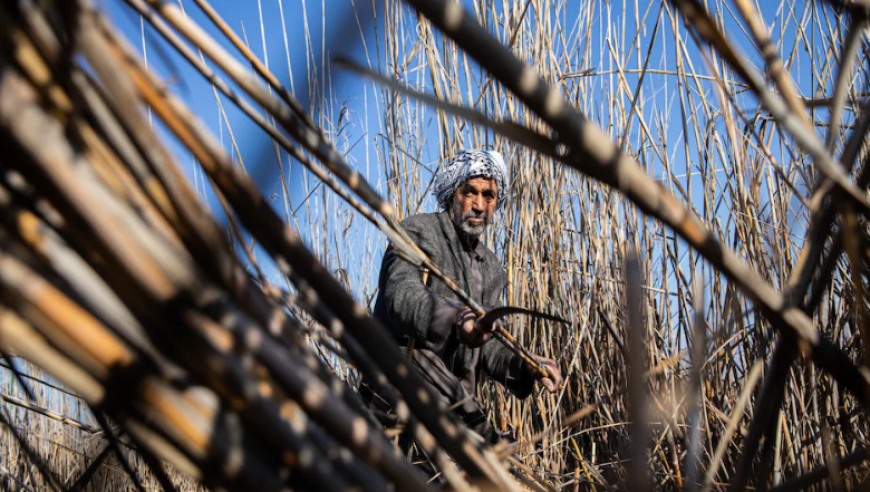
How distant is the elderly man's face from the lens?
1578 millimetres

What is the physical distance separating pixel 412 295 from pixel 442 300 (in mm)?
113

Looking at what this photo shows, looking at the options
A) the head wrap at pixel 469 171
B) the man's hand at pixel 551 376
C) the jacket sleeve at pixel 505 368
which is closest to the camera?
the man's hand at pixel 551 376

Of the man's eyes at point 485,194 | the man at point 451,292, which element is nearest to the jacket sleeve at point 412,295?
the man at point 451,292

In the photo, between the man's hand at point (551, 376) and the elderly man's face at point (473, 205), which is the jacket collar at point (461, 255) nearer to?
the elderly man's face at point (473, 205)

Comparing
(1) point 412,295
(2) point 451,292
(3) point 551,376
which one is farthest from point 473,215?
(3) point 551,376

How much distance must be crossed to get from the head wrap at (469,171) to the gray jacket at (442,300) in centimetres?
7

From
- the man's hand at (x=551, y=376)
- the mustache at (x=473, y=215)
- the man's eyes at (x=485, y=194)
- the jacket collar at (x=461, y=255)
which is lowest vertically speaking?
the man's hand at (x=551, y=376)

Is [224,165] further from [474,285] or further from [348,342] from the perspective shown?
[474,285]

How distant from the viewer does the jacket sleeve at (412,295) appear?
4.02 feet

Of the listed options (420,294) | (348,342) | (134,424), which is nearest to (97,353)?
(134,424)

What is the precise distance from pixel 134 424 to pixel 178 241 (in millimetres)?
61

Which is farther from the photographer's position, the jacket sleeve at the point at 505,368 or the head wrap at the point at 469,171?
the head wrap at the point at 469,171

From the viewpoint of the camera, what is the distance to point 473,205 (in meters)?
1.60

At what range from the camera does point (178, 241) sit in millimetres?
223
